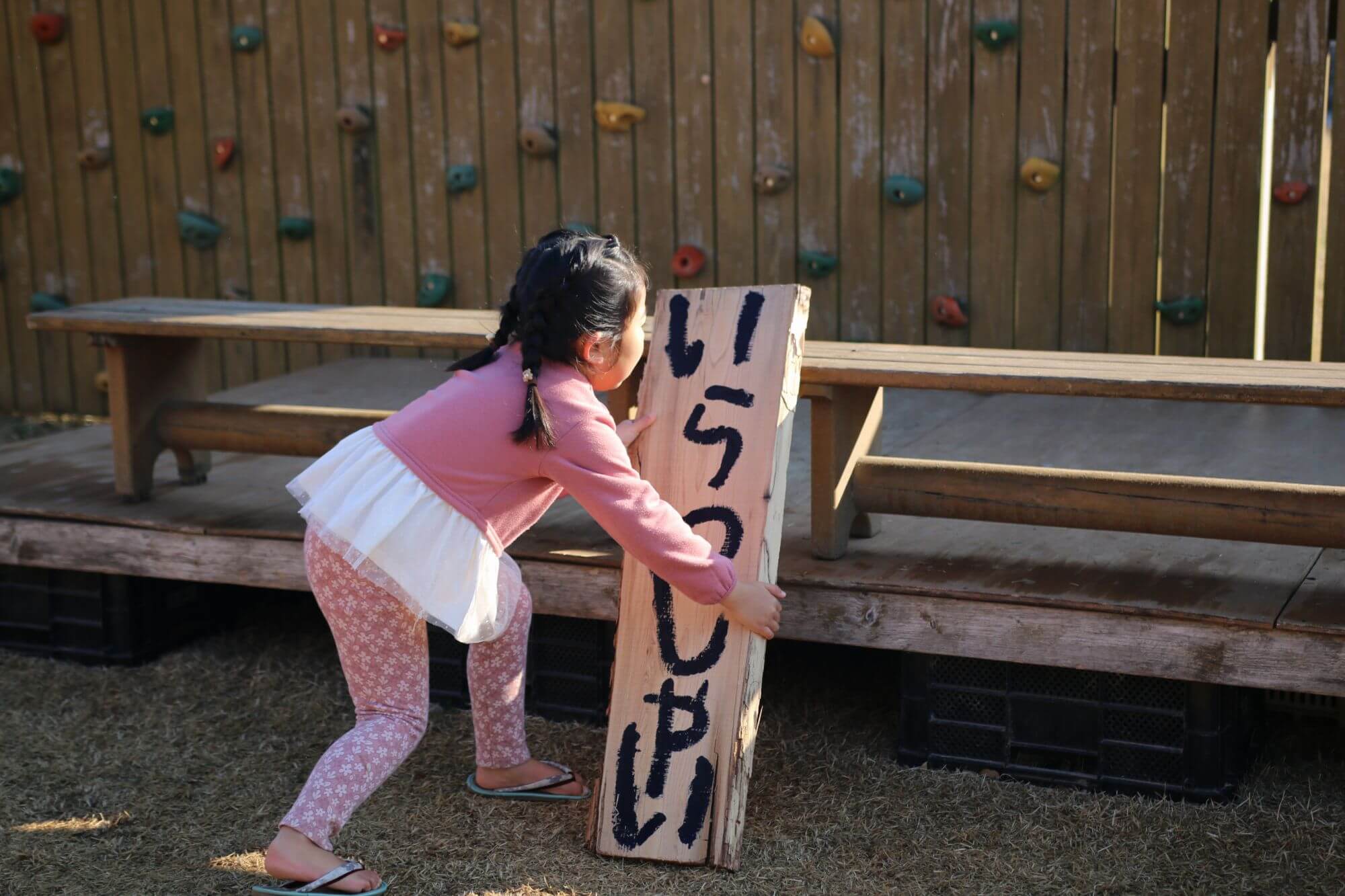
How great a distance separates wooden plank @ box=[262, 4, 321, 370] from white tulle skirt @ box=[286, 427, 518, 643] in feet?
12.1

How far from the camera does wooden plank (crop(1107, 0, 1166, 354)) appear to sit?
200 inches

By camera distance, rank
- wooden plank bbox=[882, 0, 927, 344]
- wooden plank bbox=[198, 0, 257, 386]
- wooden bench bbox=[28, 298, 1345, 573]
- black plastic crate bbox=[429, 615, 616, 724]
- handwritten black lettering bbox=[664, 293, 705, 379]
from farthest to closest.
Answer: wooden plank bbox=[198, 0, 257, 386]
wooden plank bbox=[882, 0, 927, 344]
black plastic crate bbox=[429, 615, 616, 724]
handwritten black lettering bbox=[664, 293, 705, 379]
wooden bench bbox=[28, 298, 1345, 573]

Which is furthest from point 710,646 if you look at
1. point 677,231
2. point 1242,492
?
point 677,231

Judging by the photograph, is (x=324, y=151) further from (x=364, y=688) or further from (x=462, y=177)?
(x=364, y=688)

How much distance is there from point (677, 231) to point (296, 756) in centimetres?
291

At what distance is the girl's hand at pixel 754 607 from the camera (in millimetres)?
2959

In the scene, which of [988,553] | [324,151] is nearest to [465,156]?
[324,151]

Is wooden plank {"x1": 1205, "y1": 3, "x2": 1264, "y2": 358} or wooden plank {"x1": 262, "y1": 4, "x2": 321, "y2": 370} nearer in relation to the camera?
wooden plank {"x1": 1205, "y1": 3, "x2": 1264, "y2": 358}

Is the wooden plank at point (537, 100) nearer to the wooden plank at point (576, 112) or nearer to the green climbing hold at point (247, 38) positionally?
the wooden plank at point (576, 112)

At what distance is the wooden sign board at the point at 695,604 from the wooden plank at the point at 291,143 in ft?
11.4

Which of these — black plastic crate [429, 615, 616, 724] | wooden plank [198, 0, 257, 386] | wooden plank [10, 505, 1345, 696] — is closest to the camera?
wooden plank [10, 505, 1345, 696]

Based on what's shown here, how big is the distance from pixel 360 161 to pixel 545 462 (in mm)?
3835

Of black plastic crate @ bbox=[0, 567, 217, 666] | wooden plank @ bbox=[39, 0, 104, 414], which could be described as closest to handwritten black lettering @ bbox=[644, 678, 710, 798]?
black plastic crate @ bbox=[0, 567, 217, 666]

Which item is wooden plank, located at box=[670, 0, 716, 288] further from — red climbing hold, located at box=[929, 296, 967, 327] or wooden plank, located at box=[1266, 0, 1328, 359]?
wooden plank, located at box=[1266, 0, 1328, 359]
